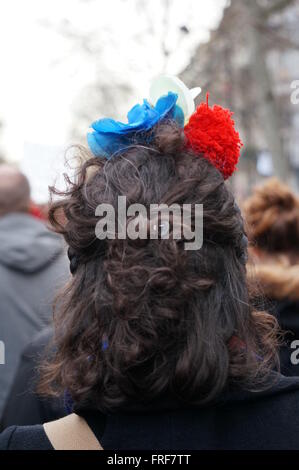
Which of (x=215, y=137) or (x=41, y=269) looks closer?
(x=215, y=137)

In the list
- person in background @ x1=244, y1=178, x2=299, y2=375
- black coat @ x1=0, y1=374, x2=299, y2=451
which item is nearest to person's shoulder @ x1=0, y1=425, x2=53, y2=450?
black coat @ x1=0, y1=374, x2=299, y2=451

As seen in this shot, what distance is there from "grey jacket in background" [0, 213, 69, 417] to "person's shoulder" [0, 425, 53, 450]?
4.96 feet

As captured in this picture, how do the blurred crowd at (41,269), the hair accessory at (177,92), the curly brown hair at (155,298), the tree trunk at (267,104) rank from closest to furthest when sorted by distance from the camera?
the curly brown hair at (155,298)
the hair accessory at (177,92)
the blurred crowd at (41,269)
the tree trunk at (267,104)

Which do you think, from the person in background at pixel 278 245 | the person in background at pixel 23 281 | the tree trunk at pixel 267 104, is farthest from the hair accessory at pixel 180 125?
the tree trunk at pixel 267 104

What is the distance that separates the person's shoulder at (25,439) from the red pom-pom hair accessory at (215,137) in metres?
0.72

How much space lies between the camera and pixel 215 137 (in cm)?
145

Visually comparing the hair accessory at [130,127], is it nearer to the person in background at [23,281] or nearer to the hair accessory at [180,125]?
the hair accessory at [180,125]

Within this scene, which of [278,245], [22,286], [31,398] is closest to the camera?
[31,398]

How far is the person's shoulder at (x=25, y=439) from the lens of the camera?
1379mm

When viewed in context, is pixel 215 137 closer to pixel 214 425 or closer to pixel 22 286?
pixel 214 425

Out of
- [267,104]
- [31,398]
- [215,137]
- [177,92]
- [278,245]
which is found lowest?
[31,398]

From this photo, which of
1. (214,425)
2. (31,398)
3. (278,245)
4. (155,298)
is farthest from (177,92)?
(278,245)

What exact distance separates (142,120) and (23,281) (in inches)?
75.3
